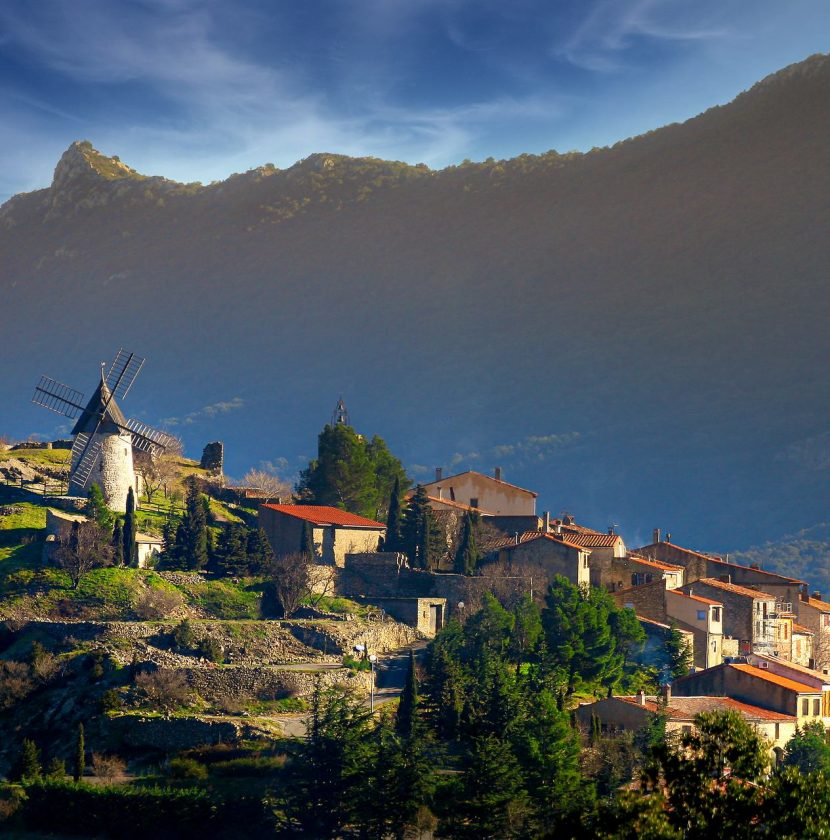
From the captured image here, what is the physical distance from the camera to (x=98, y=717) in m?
66.8

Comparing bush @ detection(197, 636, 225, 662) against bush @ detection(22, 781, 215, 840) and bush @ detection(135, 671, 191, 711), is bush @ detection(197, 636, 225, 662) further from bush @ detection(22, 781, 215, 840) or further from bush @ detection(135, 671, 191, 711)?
bush @ detection(22, 781, 215, 840)

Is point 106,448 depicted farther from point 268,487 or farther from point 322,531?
point 268,487

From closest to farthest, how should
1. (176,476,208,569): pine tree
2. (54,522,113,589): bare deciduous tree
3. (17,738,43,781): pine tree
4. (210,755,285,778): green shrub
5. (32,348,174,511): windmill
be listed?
(210,755,285,778): green shrub, (17,738,43,781): pine tree, (54,522,113,589): bare deciduous tree, (176,476,208,569): pine tree, (32,348,174,511): windmill

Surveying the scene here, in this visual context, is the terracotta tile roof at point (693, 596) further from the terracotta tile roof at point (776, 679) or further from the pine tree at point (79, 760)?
the pine tree at point (79, 760)

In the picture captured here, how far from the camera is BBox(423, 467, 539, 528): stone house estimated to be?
10206cm

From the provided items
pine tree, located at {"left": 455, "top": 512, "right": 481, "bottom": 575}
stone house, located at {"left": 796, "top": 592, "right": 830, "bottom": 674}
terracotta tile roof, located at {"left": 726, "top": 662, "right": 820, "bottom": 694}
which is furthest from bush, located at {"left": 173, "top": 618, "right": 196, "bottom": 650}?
stone house, located at {"left": 796, "top": 592, "right": 830, "bottom": 674}

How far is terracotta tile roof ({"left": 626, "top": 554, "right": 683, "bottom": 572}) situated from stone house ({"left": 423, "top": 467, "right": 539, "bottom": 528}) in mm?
7537

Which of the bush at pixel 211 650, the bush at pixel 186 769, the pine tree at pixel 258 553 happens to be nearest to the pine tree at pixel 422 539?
the pine tree at pixel 258 553

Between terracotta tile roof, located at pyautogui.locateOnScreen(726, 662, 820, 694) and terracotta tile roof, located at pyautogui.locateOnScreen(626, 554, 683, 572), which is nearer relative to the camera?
terracotta tile roof, located at pyautogui.locateOnScreen(726, 662, 820, 694)

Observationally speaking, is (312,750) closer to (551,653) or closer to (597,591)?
(551,653)

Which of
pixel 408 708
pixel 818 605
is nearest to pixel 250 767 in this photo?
pixel 408 708

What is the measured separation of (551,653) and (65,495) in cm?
2916

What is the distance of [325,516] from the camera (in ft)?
288

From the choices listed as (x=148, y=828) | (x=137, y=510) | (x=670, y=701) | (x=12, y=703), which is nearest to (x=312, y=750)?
(x=148, y=828)
